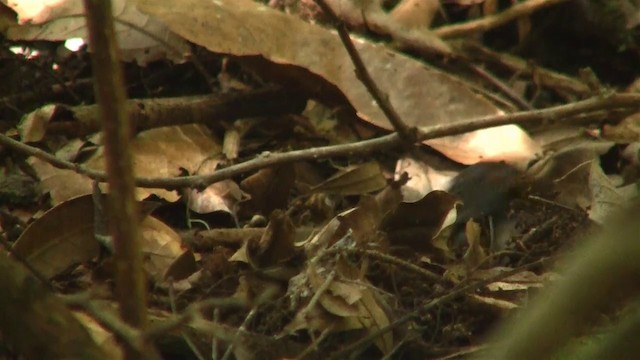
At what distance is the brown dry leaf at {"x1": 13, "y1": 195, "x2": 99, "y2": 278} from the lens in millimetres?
1841

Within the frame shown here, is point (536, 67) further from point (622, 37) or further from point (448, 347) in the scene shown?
point (448, 347)

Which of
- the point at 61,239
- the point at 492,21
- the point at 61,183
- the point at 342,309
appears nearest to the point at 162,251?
the point at 61,239

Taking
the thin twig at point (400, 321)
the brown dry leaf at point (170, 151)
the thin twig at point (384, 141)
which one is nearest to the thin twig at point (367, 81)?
the thin twig at point (384, 141)

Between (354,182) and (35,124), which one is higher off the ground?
(35,124)

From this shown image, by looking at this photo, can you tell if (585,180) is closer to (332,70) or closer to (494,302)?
(494,302)

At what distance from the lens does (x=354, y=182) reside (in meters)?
2.26

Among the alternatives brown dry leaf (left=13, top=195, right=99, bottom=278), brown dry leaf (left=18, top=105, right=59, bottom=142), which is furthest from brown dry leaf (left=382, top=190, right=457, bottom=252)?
brown dry leaf (left=18, top=105, right=59, bottom=142)

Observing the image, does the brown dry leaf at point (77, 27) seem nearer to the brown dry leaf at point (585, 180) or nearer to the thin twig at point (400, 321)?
the brown dry leaf at point (585, 180)

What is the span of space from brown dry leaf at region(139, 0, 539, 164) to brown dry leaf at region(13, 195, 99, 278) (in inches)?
20.7

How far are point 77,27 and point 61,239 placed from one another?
31.9 inches

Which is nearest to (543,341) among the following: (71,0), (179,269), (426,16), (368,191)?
(179,269)

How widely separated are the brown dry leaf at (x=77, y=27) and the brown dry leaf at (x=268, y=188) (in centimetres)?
55

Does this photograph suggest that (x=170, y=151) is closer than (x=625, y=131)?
Yes

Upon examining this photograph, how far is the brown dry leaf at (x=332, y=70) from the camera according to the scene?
2.29 m
